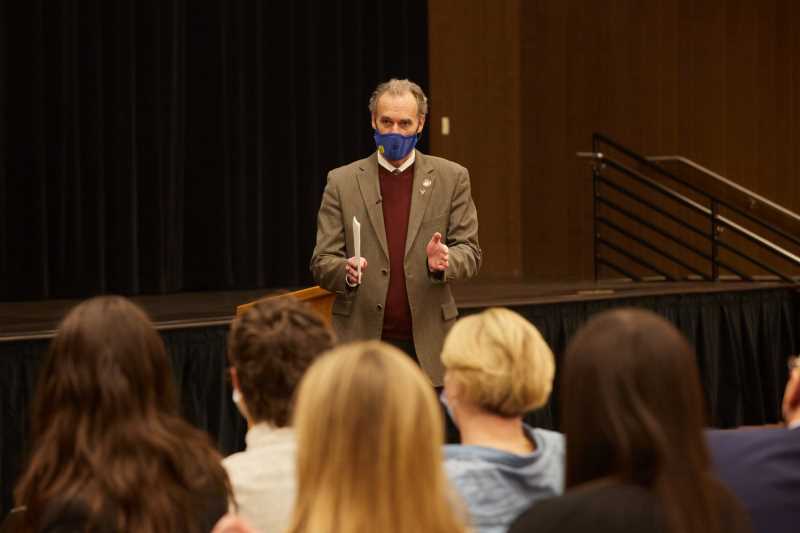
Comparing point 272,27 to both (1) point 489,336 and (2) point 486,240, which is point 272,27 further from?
(1) point 489,336

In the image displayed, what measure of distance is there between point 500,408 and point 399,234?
6.01 ft

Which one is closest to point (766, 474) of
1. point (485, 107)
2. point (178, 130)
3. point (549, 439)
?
point (549, 439)

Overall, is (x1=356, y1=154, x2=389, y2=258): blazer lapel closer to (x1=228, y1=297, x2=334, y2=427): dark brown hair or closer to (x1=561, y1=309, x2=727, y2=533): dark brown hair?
(x1=228, y1=297, x2=334, y2=427): dark brown hair

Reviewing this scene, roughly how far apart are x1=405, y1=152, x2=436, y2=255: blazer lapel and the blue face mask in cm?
9

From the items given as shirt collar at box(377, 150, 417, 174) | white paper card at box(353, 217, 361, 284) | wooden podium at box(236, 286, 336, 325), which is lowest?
wooden podium at box(236, 286, 336, 325)

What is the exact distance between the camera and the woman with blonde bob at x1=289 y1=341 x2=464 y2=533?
1464 mm

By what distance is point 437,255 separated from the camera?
11.8 feet

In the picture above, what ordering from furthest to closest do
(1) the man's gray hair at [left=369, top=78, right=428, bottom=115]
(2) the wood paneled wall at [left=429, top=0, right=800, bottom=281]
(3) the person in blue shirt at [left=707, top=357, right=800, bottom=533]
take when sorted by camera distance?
(2) the wood paneled wall at [left=429, top=0, right=800, bottom=281] → (1) the man's gray hair at [left=369, top=78, right=428, bottom=115] → (3) the person in blue shirt at [left=707, top=357, right=800, bottom=533]

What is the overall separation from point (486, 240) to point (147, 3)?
11.6 feet

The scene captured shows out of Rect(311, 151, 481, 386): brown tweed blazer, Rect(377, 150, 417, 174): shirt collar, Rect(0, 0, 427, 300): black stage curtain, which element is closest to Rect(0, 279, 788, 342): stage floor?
Rect(0, 0, 427, 300): black stage curtain

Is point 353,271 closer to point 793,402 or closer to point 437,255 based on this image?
point 437,255

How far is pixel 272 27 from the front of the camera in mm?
8750

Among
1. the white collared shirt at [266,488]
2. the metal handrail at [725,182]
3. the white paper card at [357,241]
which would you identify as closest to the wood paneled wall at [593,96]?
the metal handrail at [725,182]

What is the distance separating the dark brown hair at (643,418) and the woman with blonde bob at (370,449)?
0.20 metres
